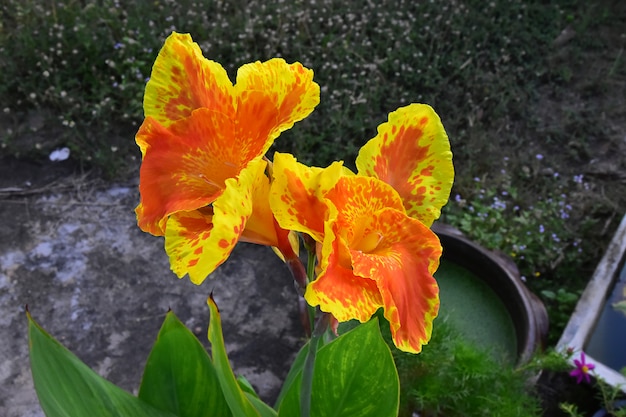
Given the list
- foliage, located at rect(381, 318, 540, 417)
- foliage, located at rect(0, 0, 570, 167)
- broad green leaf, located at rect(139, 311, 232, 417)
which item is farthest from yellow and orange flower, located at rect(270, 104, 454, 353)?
foliage, located at rect(0, 0, 570, 167)

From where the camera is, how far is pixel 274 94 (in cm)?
59

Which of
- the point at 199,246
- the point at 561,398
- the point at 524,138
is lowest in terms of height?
the point at 561,398

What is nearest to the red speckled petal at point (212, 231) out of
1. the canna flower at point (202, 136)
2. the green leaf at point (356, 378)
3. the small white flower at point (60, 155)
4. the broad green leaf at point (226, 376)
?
the canna flower at point (202, 136)

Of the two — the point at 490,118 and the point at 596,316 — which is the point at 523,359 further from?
the point at 490,118

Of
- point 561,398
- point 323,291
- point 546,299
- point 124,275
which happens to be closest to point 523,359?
point 561,398

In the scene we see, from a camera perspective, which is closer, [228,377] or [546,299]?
[228,377]

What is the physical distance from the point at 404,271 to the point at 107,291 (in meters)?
1.68

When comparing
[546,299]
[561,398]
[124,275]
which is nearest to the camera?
[561,398]

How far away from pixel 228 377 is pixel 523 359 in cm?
95

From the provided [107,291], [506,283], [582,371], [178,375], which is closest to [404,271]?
[178,375]

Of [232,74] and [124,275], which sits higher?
[232,74]

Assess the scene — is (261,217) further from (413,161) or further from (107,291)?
(107,291)

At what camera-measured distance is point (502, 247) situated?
203 centimetres

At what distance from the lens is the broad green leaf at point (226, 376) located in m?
0.77
